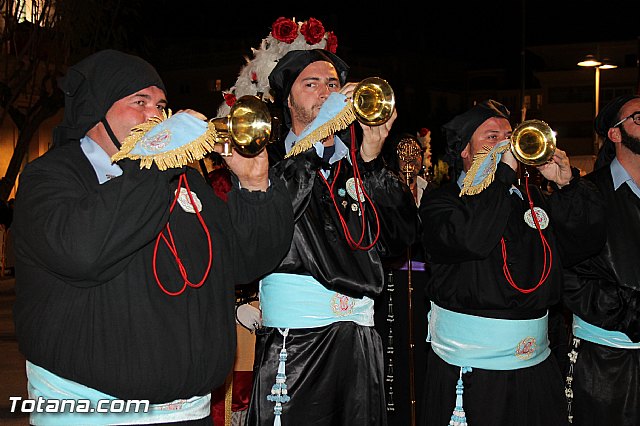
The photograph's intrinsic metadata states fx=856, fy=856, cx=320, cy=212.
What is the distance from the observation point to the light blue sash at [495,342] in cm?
466

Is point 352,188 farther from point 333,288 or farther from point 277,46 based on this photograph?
point 277,46

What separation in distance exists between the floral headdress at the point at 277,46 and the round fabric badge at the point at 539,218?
1.52 m

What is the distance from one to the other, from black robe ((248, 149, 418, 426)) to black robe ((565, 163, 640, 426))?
1.32 metres

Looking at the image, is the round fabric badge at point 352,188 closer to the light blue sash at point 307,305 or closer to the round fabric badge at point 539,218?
the light blue sash at point 307,305

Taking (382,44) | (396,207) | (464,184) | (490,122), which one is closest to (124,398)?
(396,207)

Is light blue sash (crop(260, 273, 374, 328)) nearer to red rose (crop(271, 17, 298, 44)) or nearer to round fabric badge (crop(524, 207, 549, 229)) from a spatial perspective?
round fabric badge (crop(524, 207, 549, 229))

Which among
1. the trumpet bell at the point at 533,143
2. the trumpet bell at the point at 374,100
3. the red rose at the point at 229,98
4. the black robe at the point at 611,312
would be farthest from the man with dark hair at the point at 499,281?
the red rose at the point at 229,98

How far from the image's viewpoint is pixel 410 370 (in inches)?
255

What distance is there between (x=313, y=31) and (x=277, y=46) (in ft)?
0.99

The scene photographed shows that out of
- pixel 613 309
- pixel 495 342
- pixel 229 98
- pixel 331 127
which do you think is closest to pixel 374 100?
pixel 331 127

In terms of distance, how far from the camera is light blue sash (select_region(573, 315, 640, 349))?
16.5 feet

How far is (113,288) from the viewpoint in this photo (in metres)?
3.04

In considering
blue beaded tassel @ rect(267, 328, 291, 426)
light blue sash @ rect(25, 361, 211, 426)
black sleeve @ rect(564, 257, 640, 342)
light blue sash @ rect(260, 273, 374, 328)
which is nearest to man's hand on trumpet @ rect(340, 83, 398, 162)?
light blue sash @ rect(260, 273, 374, 328)

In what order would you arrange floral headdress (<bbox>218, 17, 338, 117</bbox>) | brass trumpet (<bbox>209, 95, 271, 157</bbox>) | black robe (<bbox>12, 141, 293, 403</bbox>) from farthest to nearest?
floral headdress (<bbox>218, 17, 338, 117</bbox>), brass trumpet (<bbox>209, 95, 271, 157</bbox>), black robe (<bbox>12, 141, 293, 403</bbox>)
